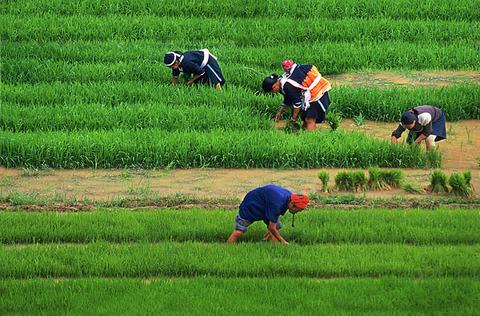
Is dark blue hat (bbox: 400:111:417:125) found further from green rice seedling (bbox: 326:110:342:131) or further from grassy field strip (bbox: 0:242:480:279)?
grassy field strip (bbox: 0:242:480:279)

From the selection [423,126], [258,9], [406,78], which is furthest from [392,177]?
[258,9]

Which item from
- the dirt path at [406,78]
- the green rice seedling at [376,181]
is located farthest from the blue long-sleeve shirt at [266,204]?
the dirt path at [406,78]

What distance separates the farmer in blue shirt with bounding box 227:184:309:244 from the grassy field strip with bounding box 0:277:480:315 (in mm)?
717

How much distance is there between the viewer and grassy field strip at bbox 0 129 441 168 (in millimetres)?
16875

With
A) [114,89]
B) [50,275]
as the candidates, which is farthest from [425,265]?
→ [114,89]

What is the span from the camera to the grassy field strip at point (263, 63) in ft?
68.1

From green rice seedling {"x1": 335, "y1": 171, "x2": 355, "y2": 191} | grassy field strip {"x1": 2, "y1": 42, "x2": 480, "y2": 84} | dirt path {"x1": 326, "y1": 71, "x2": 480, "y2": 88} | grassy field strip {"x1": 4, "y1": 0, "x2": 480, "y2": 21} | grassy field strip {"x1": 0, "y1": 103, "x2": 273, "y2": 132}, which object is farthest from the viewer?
grassy field strip {"x1": 4, "y1": 0, "x2": 480, "y2": 21}

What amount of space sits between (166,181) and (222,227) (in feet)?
8.13

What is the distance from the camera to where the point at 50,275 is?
41.4ft

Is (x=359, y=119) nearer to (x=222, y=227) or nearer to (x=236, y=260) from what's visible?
(x=222, y=227)

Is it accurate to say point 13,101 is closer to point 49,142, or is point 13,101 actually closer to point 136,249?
point 49,142

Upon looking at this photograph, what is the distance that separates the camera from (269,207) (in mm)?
12734

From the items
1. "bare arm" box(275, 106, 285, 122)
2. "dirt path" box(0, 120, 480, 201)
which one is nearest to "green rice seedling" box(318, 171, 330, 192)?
"dirt path" box(0, 120, 480, 201)

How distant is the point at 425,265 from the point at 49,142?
6094mm
